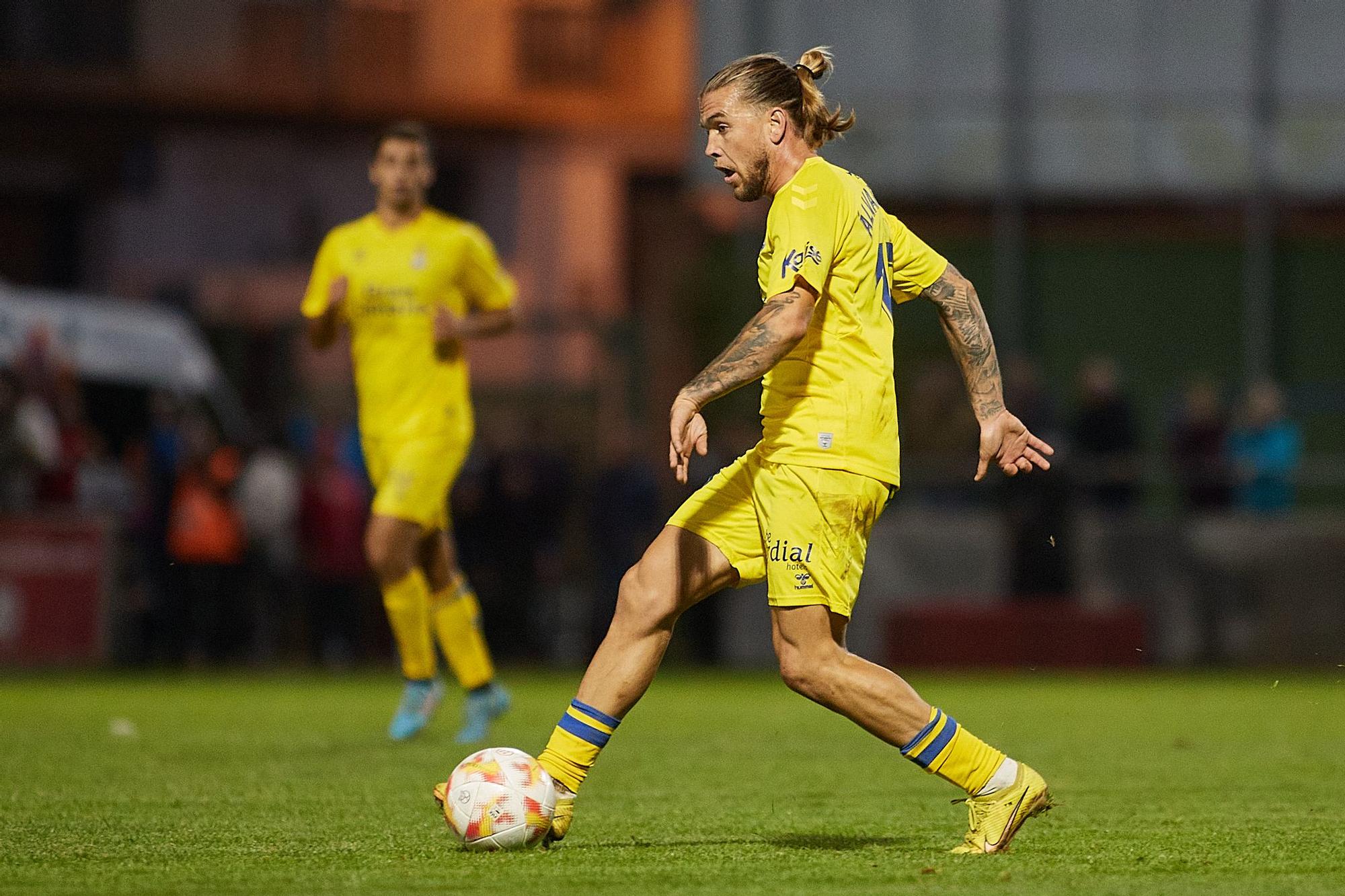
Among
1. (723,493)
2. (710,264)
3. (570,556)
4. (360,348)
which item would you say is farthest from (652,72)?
(723,493)

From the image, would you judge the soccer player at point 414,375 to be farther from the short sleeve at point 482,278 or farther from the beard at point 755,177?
the beard at point 755,177

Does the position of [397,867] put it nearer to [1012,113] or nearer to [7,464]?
[7,464]

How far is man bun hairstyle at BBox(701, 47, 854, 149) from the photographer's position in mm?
6098

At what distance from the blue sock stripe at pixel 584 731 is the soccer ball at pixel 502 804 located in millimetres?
136

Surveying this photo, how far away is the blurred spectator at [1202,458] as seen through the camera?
18.3 m

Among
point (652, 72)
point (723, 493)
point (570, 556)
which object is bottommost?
point (570, 556)

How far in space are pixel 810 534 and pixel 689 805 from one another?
1.82m

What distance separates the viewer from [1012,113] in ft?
76.5

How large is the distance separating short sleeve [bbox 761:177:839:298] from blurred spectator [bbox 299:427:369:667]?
12.4m

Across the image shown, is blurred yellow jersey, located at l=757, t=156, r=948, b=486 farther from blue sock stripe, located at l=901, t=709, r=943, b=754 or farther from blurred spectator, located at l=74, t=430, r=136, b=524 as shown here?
blurred spectator, located at l=74, t=430, r=136, b=524

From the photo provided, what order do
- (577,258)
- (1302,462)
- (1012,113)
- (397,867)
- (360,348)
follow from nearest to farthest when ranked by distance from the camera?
(397,867) < (360,348) < (1302,462) < (1012,113) < (577,258)

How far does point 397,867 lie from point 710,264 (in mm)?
19442

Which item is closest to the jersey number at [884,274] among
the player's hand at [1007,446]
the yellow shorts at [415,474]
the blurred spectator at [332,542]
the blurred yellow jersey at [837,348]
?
the blurred yellow jersey at [837,348]

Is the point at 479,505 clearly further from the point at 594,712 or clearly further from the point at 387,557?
the point at 594,712
